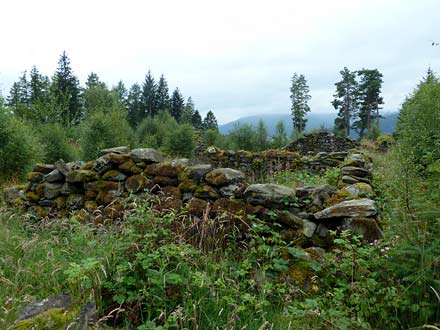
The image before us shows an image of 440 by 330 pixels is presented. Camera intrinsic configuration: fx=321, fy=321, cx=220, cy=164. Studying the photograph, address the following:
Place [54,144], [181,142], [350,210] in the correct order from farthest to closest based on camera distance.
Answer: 1. [181,142]
2. [54,144]
3. [350,210]

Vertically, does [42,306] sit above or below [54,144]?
below

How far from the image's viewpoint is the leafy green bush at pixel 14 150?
8.73m

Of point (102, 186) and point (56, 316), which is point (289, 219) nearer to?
point (56, 316)

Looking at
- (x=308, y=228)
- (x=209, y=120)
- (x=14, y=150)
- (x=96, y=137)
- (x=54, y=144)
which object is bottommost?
(x=308, y=228)

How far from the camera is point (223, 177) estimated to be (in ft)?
13.5

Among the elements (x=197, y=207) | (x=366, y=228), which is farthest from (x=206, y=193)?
(x=366, y=228)

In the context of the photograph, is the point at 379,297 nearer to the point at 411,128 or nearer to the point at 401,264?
the point at 401,264

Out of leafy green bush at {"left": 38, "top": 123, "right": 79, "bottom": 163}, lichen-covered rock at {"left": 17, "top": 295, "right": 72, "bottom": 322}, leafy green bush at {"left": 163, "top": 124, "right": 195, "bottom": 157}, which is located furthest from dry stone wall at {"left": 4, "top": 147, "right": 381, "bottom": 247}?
leafy green bush at {"left": 163, "top": 124, "right": 195, "bottom": 157}

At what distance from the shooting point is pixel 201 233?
3.22 meters

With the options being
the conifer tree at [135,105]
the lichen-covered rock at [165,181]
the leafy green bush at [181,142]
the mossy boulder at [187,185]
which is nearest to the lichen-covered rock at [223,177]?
the mossy boulder at [187,185]

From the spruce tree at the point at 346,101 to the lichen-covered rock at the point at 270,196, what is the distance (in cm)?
4725

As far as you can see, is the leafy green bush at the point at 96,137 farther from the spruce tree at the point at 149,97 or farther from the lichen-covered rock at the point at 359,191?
the spruce tree at the point at 149,97

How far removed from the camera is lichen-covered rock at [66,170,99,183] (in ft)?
16.5

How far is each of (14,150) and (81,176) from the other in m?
5.16
